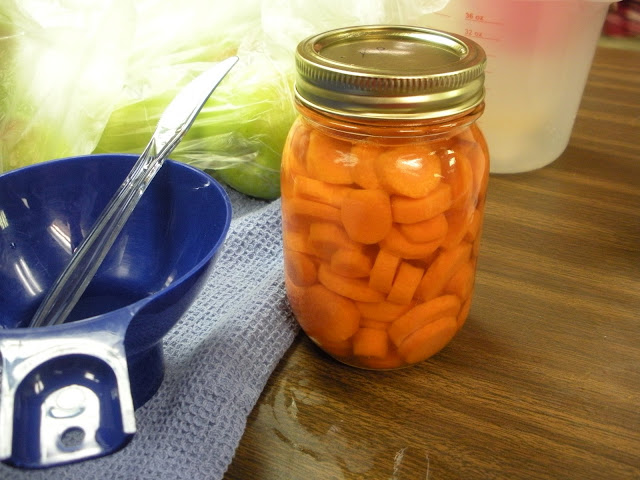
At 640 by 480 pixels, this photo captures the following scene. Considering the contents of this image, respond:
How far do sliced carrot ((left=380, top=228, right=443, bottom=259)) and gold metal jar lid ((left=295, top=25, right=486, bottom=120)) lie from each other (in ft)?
0.21

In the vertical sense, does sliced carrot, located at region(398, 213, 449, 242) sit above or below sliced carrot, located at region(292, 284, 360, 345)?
above

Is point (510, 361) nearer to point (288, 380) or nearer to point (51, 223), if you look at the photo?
point (288, 380)

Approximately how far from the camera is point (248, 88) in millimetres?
523

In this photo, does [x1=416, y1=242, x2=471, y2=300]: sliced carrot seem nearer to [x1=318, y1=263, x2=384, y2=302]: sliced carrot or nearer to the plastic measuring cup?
[x1=318, y1=263, x2=384, y2=302]: sliced carrot

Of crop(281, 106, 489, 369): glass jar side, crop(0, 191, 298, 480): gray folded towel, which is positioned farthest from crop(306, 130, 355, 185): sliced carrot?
crop(0, 191, 298, 480): gray folded towel

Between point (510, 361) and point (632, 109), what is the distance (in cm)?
48

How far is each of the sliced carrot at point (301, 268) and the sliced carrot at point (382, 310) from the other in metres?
0.03

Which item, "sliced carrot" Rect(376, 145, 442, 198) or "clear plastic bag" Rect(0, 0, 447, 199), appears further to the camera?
"clear plastic bag" Rect(0, 0, 447, 199)

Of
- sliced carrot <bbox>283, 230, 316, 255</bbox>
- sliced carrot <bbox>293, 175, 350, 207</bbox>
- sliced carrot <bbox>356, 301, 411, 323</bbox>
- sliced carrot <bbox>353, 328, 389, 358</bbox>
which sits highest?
sliced carrot <bbox>293, 175, 350, 207</bbox>

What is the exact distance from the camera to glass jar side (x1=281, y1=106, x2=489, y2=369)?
32cm

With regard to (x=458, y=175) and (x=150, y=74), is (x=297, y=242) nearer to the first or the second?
(x=458, y=175)

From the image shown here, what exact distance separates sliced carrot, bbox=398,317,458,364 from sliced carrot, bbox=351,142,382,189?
9cm

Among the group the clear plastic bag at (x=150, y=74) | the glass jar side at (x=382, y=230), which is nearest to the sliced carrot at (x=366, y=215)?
the glass jar side at (x=382, y=230)

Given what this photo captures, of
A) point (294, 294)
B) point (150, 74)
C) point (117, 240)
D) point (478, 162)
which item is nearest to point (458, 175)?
point (478, 162)
